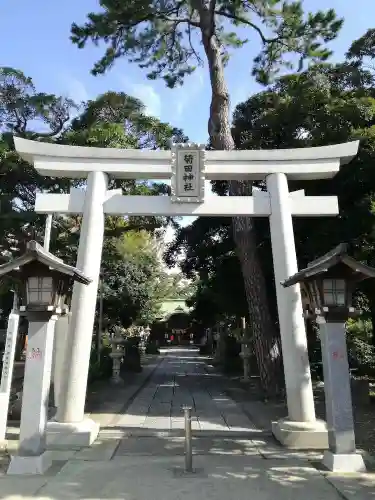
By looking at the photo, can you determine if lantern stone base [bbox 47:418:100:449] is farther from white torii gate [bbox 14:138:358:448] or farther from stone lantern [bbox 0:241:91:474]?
white torii gate [bbox 14:138:358:448]

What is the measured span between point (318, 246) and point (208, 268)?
758cm

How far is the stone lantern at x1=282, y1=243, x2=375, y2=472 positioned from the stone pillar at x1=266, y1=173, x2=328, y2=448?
1.10m

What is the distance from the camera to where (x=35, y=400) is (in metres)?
6.01

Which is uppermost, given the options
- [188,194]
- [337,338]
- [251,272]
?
[188,194]

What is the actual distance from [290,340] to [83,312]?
3795 millimetres

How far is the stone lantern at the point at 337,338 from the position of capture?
6.00m

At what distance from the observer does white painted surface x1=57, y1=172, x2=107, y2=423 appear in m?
7.65

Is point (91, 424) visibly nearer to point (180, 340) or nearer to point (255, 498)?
point (255, 498)

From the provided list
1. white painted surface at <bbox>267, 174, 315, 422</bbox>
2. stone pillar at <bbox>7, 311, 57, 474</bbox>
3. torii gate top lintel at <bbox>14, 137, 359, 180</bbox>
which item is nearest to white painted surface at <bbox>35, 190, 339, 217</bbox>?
white painted surface at <bbox>267, 174, 315, 422</bbox>

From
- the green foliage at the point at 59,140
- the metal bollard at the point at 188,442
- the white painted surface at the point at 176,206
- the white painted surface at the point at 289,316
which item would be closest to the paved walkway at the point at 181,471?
the metal bollard at the point at 188,442

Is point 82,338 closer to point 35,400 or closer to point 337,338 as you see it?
point 35,400

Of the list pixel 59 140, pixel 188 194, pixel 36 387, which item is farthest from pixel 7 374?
pixel 59 140

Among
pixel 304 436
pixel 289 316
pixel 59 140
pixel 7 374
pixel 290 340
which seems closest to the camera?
pixel 304 436

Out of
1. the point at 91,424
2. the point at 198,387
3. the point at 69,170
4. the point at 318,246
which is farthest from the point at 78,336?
the point at 198,387
